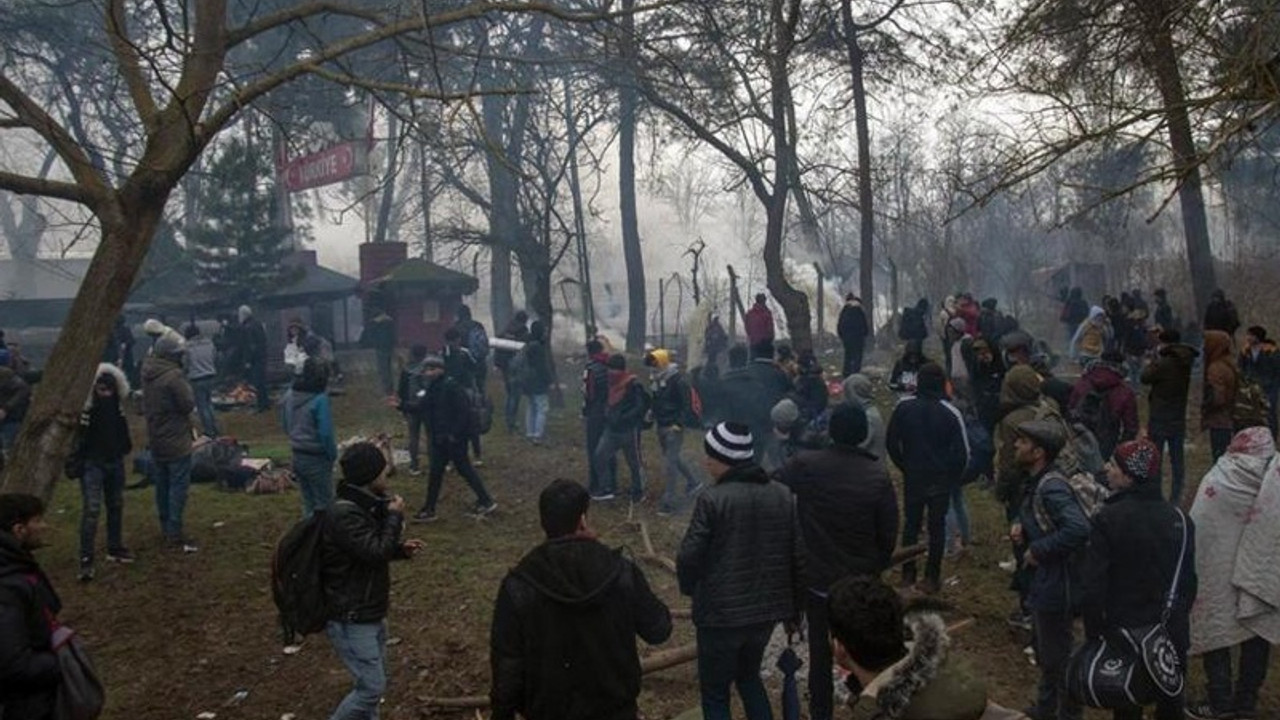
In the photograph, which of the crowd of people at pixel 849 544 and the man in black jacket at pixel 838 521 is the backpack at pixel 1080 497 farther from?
the man in black jacket at pixel 838 521

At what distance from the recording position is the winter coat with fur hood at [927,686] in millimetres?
2559

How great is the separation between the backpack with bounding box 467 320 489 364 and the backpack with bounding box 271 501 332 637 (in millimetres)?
10613

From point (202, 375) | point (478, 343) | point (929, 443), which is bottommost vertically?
point (929, 443)

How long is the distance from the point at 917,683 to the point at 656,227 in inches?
2540

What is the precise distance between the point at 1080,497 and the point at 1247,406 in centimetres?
463

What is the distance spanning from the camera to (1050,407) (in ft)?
22.9

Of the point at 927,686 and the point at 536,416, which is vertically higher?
the point at 536,416

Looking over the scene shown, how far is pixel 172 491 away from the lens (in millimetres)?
8750

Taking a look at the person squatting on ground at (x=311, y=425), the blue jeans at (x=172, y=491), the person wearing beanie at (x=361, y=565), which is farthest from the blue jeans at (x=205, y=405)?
the person wearing beanie at (x=361, y=565)

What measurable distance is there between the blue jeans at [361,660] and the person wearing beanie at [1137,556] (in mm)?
3397

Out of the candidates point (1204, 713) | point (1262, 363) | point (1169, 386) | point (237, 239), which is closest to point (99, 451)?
point (1204, 713)

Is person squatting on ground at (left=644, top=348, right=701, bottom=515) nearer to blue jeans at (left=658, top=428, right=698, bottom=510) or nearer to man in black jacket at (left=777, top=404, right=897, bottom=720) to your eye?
blue jeans at (left=658, top=428, right=698, bottom=510)

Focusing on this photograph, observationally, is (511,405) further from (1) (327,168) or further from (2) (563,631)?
(2) (563,631)

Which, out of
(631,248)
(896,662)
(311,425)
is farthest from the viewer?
(631,248)
